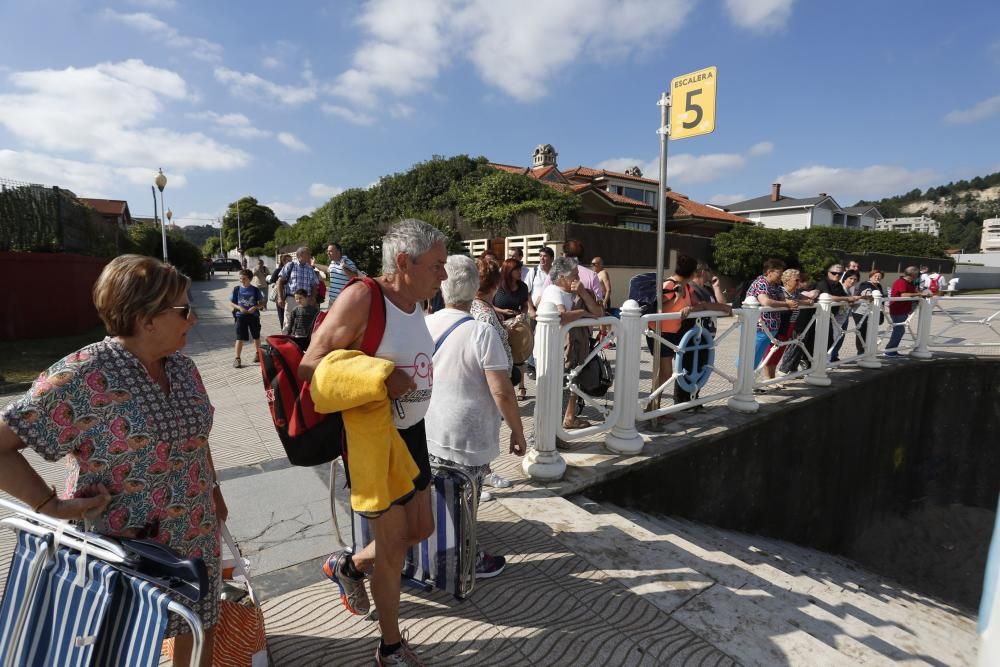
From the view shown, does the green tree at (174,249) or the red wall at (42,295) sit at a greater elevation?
the green tree at (174,249)

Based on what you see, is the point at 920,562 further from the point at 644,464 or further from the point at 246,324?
the point at 246,324

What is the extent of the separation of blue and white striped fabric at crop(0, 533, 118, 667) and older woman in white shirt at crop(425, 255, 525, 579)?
5.44 feet

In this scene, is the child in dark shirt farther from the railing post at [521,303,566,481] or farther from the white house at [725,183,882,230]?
the white house at [725,183,882,230]

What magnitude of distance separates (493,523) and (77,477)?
7.18 feet

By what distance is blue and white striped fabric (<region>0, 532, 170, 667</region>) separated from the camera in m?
1.16

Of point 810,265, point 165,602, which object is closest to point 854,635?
point 165,602

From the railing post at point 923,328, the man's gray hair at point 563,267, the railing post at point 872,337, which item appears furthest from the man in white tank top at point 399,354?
the railing post at point 923,328

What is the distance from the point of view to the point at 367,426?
1726 mm

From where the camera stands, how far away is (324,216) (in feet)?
103

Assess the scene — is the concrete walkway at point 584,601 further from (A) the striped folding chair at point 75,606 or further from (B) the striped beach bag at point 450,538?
(A) the striped folding chair at point 75,606

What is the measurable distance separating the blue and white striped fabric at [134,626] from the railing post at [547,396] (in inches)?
105

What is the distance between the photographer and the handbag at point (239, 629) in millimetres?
1762

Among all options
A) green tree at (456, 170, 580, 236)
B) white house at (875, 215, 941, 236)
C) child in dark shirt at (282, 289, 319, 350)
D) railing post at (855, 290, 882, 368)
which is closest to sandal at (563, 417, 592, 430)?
child in dark shirt at (282, 289, 319, 350)

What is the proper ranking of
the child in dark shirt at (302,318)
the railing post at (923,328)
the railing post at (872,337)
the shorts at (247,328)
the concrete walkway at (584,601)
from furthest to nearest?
the railing post at (923,328), the shorts at (247,328), the railing post at (872,337), the child in dark shirt at (302,318), the concrete walkway at (584,601)
